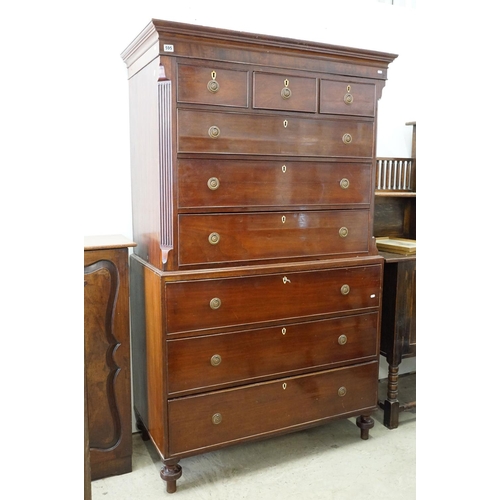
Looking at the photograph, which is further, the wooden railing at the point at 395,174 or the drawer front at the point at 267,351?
the wooden railing at the point at 395,174

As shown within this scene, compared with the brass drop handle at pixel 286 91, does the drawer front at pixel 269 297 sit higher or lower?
lower

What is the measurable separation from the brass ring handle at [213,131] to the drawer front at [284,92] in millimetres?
200

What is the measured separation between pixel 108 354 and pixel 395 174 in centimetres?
205

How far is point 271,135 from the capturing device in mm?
2084

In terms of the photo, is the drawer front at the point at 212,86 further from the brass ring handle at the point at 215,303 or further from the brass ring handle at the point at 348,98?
the brass ring handle at the point at 215,303

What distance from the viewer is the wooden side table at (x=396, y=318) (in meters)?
2.62

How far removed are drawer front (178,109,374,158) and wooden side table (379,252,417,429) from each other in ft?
2.27

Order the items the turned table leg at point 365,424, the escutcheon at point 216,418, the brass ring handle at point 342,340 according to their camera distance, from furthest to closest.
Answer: the turned table leg at point 365,424
the brass ring handle at point 342,340
the escutcheon at point 216,418

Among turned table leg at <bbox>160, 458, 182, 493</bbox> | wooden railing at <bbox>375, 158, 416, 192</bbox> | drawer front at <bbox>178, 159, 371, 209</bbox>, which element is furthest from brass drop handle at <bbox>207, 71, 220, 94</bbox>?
turned table leg at <bbox>160, 458, 182, 493</bbox>

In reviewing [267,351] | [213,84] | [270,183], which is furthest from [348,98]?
[267,351]

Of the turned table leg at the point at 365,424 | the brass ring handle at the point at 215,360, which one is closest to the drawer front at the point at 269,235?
the brass ring handle at the point at 215,360
